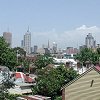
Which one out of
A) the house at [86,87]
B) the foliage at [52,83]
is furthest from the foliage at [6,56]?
the house at [86,87]

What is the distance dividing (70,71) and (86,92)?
40.6ft

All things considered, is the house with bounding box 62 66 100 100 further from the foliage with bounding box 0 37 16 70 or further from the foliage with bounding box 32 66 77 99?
the foliage with bounding box 0 37 16 70

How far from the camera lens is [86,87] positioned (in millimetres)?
31422

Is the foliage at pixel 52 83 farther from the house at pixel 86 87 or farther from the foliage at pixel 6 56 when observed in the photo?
the foliage at pixel 6 56

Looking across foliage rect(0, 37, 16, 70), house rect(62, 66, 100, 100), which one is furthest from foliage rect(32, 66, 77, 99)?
foliage rect(0, 37, 16, 70)

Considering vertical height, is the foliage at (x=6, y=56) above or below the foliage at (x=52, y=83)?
above

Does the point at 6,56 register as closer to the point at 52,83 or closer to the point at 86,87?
the point at 52,83

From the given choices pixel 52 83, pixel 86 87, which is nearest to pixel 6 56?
pixel 52 83

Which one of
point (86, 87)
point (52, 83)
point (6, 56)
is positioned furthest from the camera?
point (6, 56)

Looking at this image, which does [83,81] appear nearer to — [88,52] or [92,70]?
[92,70]

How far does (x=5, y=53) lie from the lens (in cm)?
7300

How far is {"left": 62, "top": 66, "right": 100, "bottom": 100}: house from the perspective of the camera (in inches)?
1220

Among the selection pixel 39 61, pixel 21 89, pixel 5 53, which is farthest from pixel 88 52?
pixel 21 89

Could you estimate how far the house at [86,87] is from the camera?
3098 cm
